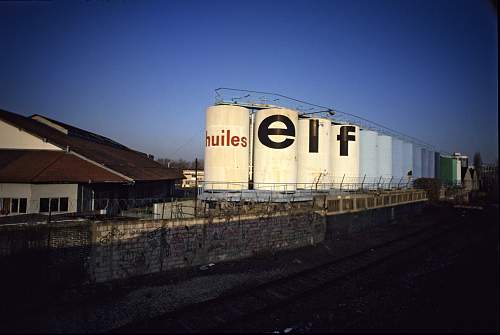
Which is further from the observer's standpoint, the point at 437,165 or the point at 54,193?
the point at 437,165

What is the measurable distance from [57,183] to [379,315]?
18219 mm

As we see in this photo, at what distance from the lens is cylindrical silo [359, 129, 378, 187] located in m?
37.3

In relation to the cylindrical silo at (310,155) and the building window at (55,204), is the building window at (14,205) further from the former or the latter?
the cylindrical silo at (310,155)

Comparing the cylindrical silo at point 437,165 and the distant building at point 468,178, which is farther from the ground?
the cylindrical silo at point 437,165

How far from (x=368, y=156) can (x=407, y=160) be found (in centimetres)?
1354

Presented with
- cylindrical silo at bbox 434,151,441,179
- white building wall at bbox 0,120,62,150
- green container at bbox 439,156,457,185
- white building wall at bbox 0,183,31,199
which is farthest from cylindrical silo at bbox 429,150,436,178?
white building wall at bbox 0,183,31,199

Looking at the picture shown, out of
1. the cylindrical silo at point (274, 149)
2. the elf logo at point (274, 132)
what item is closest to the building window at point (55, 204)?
the cylindrical silo at point (274, 149)

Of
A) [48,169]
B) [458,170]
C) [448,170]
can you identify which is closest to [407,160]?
[448,170]

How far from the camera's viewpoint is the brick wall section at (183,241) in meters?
14.0

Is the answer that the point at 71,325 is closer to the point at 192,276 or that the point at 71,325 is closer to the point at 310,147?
the point at 192,276

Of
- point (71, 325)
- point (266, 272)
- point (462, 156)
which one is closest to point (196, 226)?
point (266, 272)

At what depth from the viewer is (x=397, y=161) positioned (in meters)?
45.5

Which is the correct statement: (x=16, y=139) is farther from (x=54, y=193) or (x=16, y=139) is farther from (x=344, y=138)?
(x=344, y=138)

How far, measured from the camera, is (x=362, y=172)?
120ft
